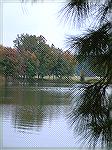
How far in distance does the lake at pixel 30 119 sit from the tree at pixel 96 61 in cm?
74

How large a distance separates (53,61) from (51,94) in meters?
0.25

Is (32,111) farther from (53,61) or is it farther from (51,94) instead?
(53,61)

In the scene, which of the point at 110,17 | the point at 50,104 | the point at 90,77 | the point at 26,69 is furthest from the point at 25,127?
the point at 110,17

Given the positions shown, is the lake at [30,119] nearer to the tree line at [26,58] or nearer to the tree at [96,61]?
the tree line at [26,58]

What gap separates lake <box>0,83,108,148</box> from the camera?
1.64 m

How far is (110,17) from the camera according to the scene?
84cm

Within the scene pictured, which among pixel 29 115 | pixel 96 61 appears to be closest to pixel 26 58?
pixel 29 115

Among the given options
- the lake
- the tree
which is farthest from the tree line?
the tree

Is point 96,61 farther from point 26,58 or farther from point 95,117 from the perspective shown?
point 26,58

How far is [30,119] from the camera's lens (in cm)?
168

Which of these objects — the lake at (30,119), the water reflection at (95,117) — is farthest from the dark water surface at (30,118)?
the water reflection at (95,117)

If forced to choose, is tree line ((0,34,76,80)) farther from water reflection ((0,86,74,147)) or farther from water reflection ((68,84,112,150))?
water reflection ((68,84,112,150))

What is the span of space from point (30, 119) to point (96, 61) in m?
0.89

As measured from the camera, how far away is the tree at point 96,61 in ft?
2.73
